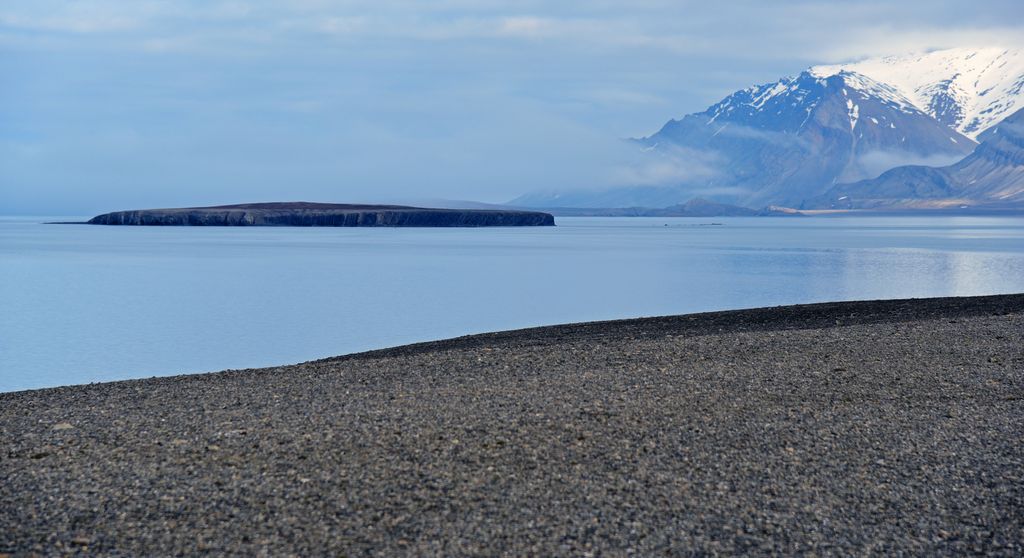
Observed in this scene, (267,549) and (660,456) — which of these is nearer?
(267,549)

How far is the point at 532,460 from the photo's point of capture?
9148mm

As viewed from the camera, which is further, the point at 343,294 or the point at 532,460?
the point at 343,294

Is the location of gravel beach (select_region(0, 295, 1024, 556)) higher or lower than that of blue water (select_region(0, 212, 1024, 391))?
higher

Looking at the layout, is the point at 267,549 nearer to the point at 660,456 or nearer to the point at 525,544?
the point at 525,544

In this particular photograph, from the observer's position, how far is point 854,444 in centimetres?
989

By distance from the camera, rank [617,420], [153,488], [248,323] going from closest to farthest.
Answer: [153,488] → [617,420] → [248,323]

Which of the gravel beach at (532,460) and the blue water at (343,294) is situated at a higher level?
the gravel beach at (532,460)

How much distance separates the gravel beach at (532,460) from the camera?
24.1 feet

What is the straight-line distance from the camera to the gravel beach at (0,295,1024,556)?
7348mm

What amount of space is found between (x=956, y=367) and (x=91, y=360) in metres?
19.6

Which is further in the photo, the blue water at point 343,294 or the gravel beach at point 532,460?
the blue water at point 343,294

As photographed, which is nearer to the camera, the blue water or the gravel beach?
the gravel beach

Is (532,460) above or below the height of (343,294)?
above

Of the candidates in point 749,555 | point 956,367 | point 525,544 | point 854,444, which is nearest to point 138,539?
point 525,544
